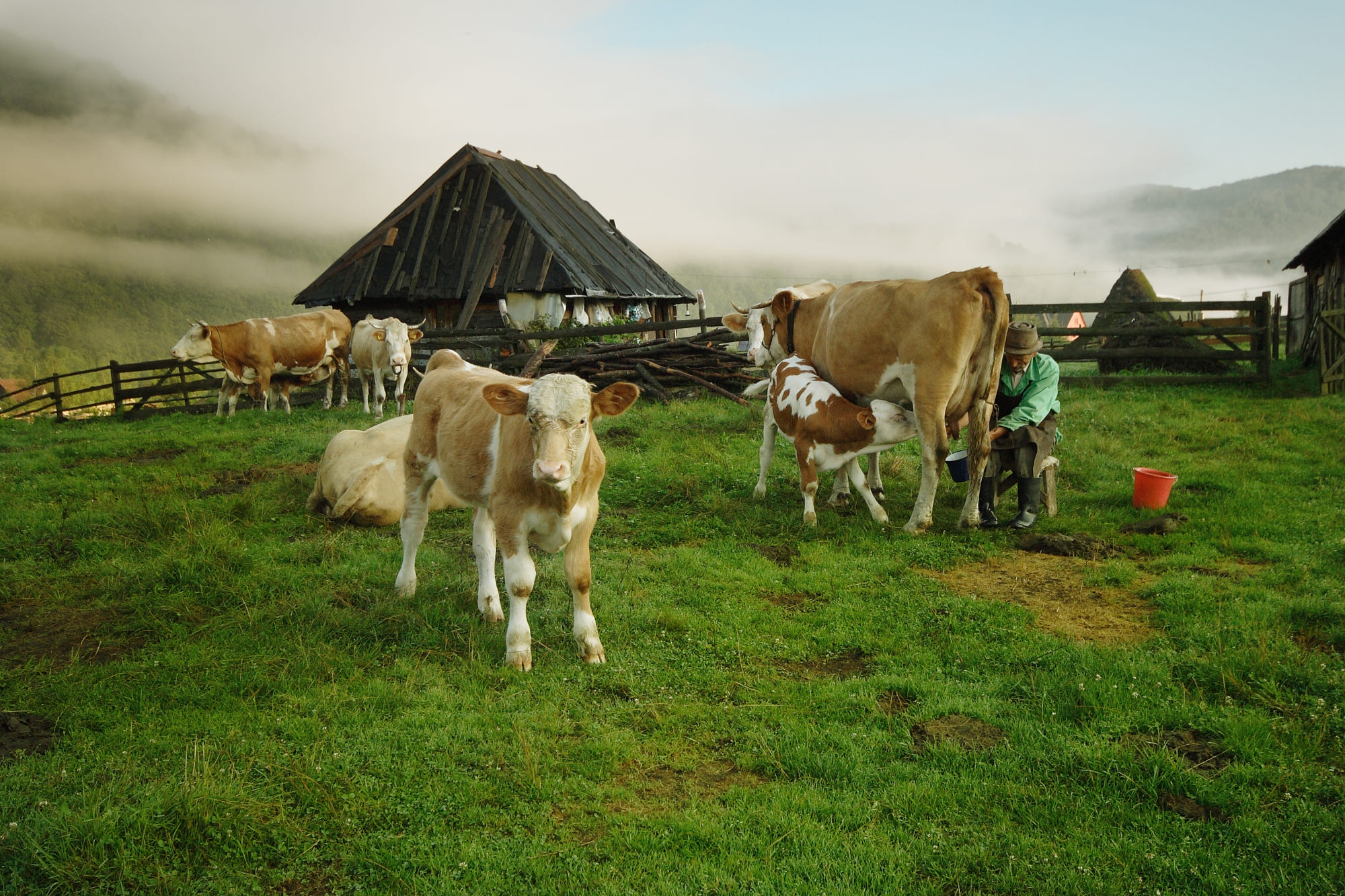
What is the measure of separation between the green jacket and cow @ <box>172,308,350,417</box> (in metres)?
14.3

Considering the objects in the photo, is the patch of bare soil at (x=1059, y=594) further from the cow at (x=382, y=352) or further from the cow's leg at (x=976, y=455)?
the cow at (x=382, y=352)

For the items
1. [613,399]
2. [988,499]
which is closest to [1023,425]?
[988,499]

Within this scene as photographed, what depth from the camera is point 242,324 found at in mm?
16672

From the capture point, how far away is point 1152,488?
7305 mm

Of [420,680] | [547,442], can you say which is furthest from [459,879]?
[547,442]

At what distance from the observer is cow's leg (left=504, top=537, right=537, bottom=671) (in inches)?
174

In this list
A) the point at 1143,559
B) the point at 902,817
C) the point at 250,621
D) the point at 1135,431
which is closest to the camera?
the point at 902,817

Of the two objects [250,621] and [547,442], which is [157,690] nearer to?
[250,621]

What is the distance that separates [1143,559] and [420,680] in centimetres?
562

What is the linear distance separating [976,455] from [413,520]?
16.7ft

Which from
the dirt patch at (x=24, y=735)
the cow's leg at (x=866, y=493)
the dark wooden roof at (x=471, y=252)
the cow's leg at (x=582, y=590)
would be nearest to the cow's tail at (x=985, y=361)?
the cow's leg at (x=866, y=493)

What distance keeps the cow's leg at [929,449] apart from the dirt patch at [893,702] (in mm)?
3085

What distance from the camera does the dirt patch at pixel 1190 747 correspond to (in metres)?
3.26

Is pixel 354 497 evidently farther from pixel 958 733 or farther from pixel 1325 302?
pixel 1325 302
